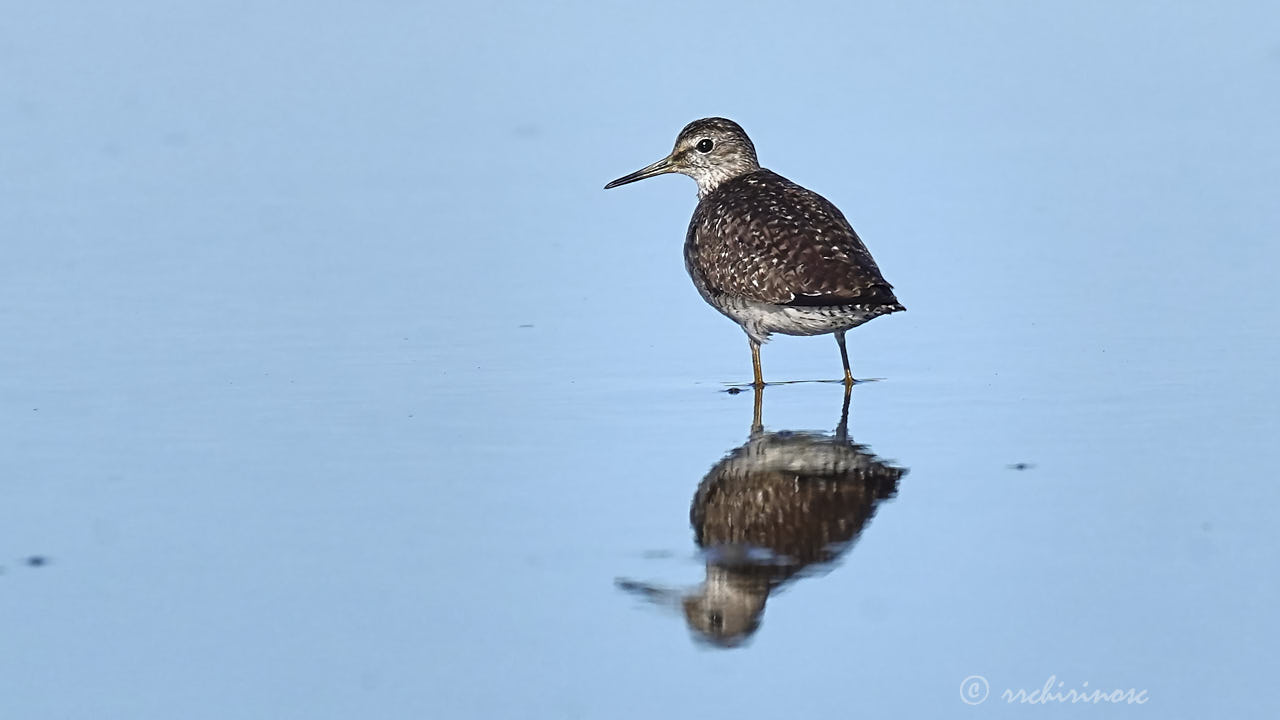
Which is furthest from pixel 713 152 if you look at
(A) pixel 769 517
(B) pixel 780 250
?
(A) pixel 769 517

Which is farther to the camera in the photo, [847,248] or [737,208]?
[737,208]

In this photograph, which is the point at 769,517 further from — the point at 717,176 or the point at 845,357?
the point at 717,176

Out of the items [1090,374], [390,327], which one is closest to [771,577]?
[1090,374]

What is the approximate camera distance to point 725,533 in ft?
21.2

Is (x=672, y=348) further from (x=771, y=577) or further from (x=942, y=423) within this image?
(x=771, y=577)

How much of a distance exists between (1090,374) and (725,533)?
297 centimetres

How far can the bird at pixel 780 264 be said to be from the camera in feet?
27.6

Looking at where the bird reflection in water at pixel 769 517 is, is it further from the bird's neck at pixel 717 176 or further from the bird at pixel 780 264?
the bird's neck at pixel 717 176

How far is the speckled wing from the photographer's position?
842 cm

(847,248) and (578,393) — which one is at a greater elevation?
(847,248)

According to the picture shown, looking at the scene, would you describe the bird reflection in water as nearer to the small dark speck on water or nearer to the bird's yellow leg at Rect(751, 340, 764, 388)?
the small dark speck on water

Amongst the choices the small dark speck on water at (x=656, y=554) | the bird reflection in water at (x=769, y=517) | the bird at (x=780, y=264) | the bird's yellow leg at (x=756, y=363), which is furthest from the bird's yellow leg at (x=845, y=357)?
the small dark speck on water at (x=656, y=554)

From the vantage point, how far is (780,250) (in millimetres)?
8828

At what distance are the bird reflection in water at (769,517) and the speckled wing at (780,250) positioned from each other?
2.50 ft
